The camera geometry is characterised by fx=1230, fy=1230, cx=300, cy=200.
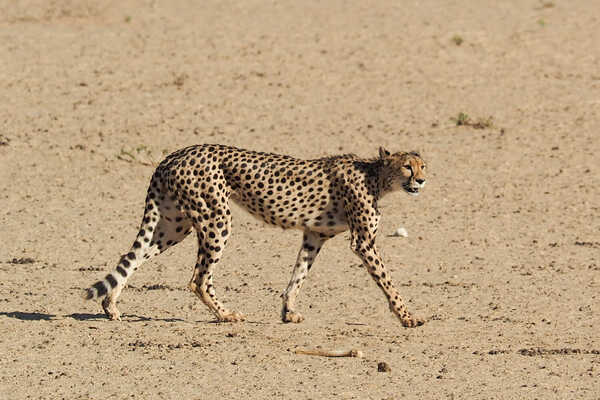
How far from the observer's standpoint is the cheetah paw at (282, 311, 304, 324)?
931 centimetres

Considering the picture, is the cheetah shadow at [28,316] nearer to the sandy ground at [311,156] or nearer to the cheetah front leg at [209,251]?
the sandy ground at [311,156]

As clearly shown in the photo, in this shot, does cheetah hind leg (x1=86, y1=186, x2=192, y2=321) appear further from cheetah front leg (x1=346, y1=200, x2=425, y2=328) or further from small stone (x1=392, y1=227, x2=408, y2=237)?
small stone (x1=392, y1=227, x2=408, y2=237)

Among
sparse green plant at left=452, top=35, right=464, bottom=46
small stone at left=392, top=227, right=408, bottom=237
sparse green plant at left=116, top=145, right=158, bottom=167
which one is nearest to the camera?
small stone at left=392, top=227, right=408, bottom=237

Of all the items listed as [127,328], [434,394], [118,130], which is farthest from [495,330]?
[118,130]

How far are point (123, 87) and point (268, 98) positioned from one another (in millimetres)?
2039

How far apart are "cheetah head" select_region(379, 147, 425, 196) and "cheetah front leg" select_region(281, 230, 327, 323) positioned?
71 centimetres

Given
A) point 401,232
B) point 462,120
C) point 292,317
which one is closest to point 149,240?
point 292,317

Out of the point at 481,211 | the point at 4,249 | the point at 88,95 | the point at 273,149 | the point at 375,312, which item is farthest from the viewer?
the point at 88,95

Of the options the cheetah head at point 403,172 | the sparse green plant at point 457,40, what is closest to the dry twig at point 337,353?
the cheetah head at point 403,172

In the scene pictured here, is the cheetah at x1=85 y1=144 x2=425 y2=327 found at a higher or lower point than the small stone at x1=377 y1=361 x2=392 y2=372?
higher

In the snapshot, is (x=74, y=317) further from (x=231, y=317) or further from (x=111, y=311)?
(x=231, y=317)

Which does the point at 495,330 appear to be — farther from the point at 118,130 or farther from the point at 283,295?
the point at 118,130

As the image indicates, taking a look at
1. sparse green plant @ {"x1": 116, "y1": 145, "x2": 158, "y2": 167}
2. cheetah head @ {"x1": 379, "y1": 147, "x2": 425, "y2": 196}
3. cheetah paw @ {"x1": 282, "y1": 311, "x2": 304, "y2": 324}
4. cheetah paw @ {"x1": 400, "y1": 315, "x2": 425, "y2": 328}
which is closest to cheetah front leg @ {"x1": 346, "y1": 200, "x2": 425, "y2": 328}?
cheetah paw @ {"x1": 400, "y1": 315, "x2": 425, "y2": 328}

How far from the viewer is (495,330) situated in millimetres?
9156
